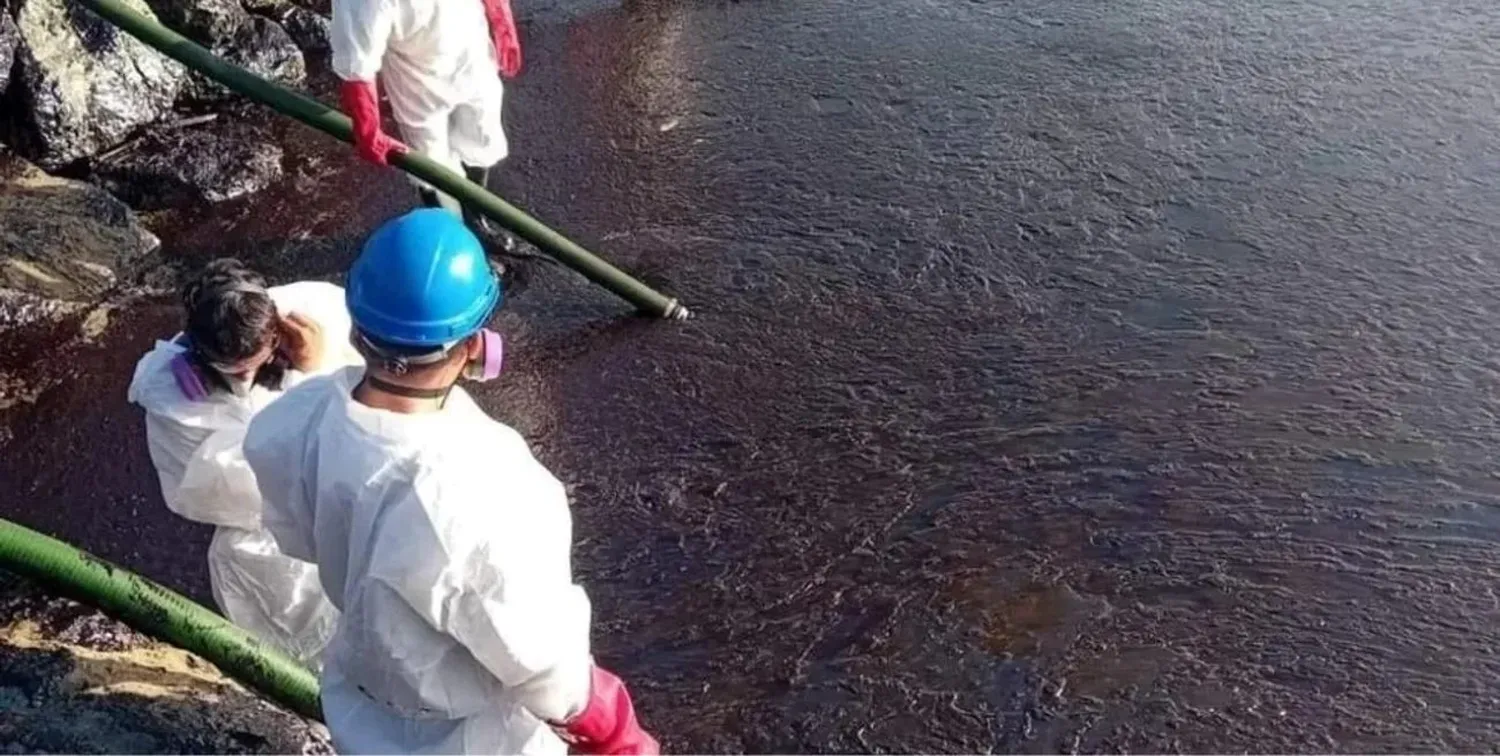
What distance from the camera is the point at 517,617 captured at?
7.11 feet

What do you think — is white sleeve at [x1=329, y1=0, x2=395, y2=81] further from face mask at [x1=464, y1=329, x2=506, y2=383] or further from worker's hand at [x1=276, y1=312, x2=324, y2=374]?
face mask at [x1=464, y1=329, x2=506, y2=383]

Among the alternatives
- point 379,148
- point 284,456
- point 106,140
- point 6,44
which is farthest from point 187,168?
point 284,456

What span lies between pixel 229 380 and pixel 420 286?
1.08 metres

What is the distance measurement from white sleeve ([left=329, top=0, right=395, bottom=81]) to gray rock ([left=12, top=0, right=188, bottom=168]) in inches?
86.7

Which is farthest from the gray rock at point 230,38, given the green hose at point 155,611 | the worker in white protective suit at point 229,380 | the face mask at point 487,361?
the face mask at point 487,361

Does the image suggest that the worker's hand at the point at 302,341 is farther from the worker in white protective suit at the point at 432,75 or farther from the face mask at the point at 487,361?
the worker in white protective suit at the point at 432,75

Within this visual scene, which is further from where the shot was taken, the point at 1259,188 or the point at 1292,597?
the point at 1259,188

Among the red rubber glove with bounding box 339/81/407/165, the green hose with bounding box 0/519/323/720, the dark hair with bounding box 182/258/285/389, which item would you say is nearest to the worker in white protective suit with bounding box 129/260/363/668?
the dark hair with bounding box 182/258/285/389

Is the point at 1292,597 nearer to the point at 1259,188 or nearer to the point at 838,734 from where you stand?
the point at 838,734

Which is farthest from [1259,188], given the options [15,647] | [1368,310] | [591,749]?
[15,647]

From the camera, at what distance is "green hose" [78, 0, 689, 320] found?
5082 mm

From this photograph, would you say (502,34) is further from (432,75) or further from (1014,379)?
(1014,379)

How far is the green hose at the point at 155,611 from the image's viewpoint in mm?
3006

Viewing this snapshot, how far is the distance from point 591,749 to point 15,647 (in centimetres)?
173
